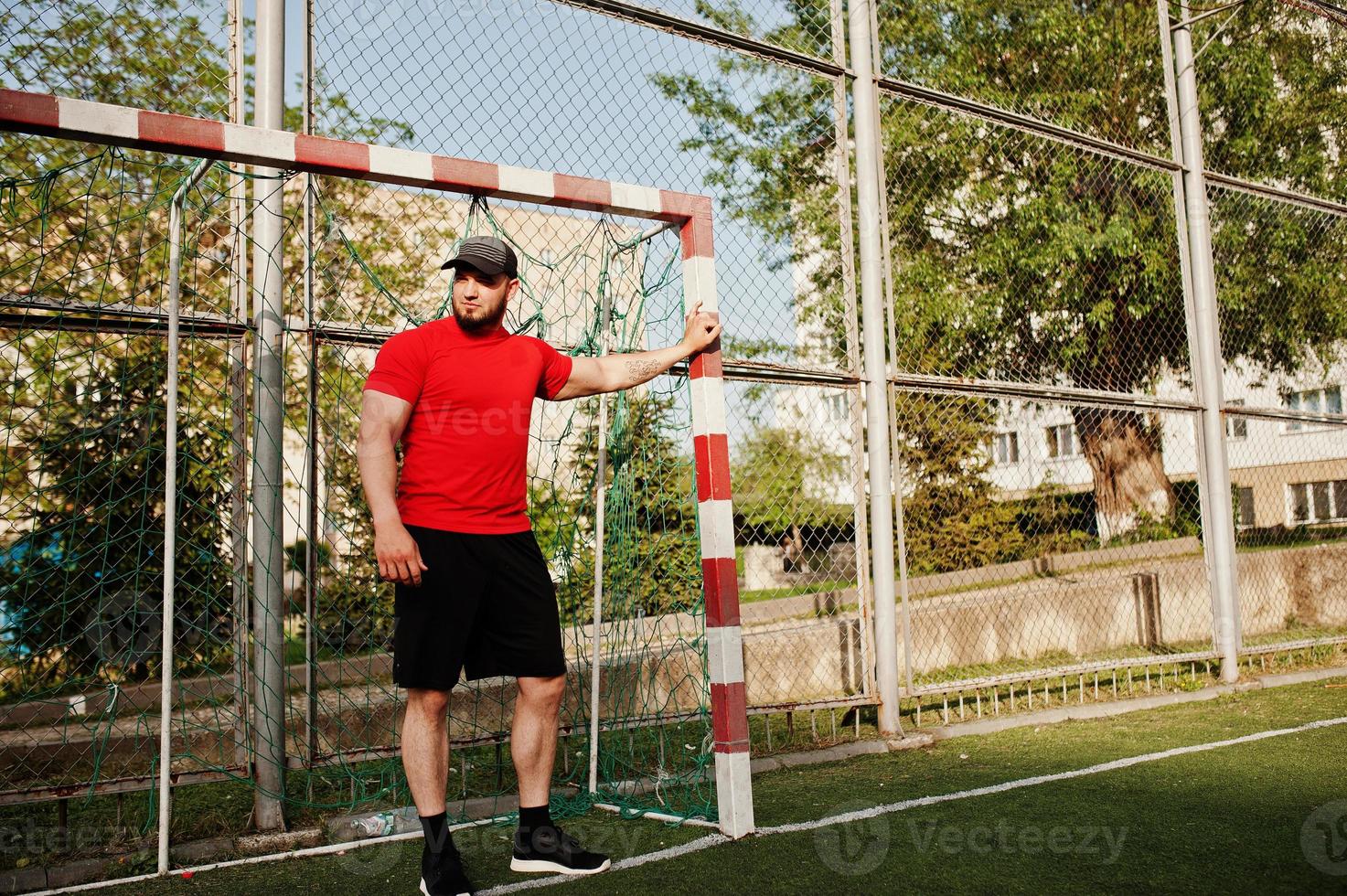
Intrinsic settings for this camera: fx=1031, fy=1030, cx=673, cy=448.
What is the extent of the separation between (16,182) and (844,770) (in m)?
4.04

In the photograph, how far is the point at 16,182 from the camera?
10.7 ft

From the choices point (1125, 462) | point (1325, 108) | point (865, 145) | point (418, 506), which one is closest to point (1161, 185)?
point (1325, 108)

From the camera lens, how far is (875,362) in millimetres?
5473

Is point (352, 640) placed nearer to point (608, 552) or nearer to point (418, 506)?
point (608, 552)

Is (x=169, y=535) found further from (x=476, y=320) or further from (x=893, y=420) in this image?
(x=893, y=420)

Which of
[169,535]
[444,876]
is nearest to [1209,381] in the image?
[444,876]

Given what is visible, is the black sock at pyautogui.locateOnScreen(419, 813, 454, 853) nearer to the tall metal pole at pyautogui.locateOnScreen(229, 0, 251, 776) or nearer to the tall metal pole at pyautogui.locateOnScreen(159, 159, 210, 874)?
the tall metal pole at pyautogui.locateOnScreen(159, 159, 210, 874)

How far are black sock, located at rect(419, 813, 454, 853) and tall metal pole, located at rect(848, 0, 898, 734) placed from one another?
114 inches

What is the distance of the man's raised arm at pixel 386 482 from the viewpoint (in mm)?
3020

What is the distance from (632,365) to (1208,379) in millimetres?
4824

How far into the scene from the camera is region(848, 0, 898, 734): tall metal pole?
17.7 ft

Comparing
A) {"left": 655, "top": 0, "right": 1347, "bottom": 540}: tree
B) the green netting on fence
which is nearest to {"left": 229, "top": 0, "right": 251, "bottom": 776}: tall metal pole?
the green netting on fence

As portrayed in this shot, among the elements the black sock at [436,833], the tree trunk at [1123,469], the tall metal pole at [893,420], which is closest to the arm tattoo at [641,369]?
the black sock at [436,833]

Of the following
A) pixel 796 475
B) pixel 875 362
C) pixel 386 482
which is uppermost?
pixel 875 362
